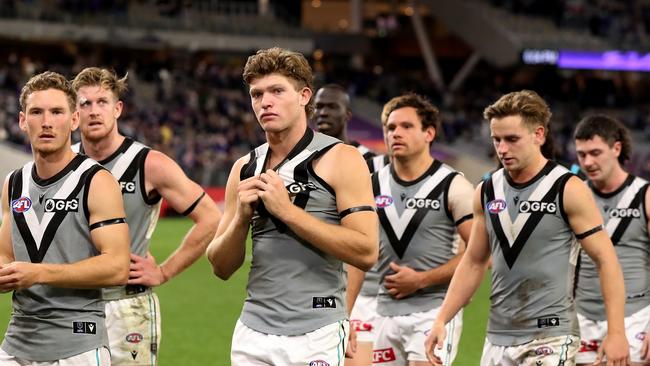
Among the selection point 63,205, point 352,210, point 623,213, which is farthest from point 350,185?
point 623,213

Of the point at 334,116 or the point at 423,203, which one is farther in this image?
the point at 334,116

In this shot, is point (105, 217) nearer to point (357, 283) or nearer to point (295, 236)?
point (295, 236)

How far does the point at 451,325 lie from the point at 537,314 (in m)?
1.24

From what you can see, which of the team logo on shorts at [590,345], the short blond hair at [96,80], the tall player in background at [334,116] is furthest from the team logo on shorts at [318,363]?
the tall player in background at [334,116]

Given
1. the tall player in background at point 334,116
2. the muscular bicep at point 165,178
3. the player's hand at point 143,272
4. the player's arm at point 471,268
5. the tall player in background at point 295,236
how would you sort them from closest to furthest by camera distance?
the tall player in background at point 295,236
the player's arm at point 471,268
the player's hand at point 143,272
the muscular bicep at point 165,178
the tall player in background at point 334,116

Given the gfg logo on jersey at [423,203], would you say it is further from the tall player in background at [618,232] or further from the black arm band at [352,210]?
the black arm band at [352,210]

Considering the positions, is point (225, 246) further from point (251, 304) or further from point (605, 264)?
point (605, 264)

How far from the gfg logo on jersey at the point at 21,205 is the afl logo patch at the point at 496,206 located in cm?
245

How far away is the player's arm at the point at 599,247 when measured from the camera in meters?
5.59

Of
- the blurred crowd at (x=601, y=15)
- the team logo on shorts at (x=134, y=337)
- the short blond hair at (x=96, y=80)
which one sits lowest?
the team logo on shorts at (x=134, y=337)

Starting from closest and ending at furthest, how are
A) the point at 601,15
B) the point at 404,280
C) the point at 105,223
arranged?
the point at 105,223
the point at 404,280
the point at 601,15

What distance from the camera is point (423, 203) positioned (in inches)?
281

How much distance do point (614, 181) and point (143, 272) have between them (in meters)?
3.24

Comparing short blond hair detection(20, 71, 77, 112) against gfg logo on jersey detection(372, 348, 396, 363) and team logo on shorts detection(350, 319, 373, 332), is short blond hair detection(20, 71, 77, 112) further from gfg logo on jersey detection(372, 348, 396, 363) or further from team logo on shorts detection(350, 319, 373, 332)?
team logo on shorts detection(350, 319, 373, 332)
